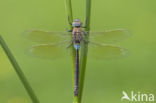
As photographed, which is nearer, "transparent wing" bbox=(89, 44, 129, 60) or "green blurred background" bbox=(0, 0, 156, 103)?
"transparent wing" bbox=(89, 44, 129, 60)

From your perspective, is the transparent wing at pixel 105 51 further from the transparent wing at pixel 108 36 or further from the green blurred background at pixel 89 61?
the green blurred background at pixel 89 61

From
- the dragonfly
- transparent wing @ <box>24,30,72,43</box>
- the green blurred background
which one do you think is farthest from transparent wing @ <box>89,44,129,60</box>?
the green blurred background

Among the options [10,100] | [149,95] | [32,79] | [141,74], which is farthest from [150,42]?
[10,100]

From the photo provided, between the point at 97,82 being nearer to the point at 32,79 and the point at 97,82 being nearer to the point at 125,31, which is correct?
the point at 32,79

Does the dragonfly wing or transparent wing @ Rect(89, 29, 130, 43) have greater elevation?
transparent wing @ Rect(89, 29, 130, 43)

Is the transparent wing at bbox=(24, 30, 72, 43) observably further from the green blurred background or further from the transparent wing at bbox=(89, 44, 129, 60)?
the green blurred background

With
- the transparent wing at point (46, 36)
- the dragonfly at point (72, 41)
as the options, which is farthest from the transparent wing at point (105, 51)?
the transparent wing at point (46, 36)

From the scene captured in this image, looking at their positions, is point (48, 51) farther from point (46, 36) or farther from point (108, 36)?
point (108, 36)

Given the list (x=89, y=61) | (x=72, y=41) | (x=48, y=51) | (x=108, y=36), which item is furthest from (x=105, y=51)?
(x=89, y=61)
